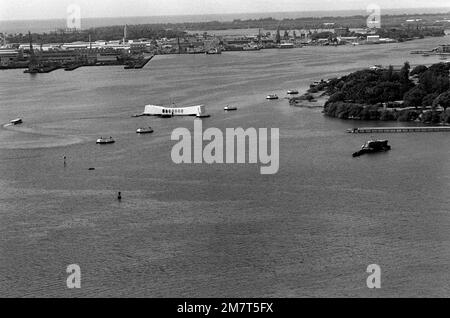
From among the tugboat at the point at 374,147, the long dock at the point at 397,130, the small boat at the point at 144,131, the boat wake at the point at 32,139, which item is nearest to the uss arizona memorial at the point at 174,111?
the small boat at the point at 144,131

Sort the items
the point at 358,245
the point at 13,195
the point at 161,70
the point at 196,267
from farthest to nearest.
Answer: the point at 161,70
the point at 13,195
the point at 358,245
the point at 196,267

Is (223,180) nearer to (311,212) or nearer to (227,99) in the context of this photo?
(311,212)

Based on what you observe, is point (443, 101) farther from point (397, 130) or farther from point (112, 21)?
point (112, 21)

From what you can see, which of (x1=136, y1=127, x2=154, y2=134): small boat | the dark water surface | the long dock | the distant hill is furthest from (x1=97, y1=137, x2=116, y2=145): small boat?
the distant hill

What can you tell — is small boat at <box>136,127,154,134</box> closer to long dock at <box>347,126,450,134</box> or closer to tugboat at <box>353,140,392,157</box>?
long dock at <box>347,126,450,134</box>

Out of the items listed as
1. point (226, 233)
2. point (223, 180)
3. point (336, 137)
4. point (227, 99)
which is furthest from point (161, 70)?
point (226, 233)
